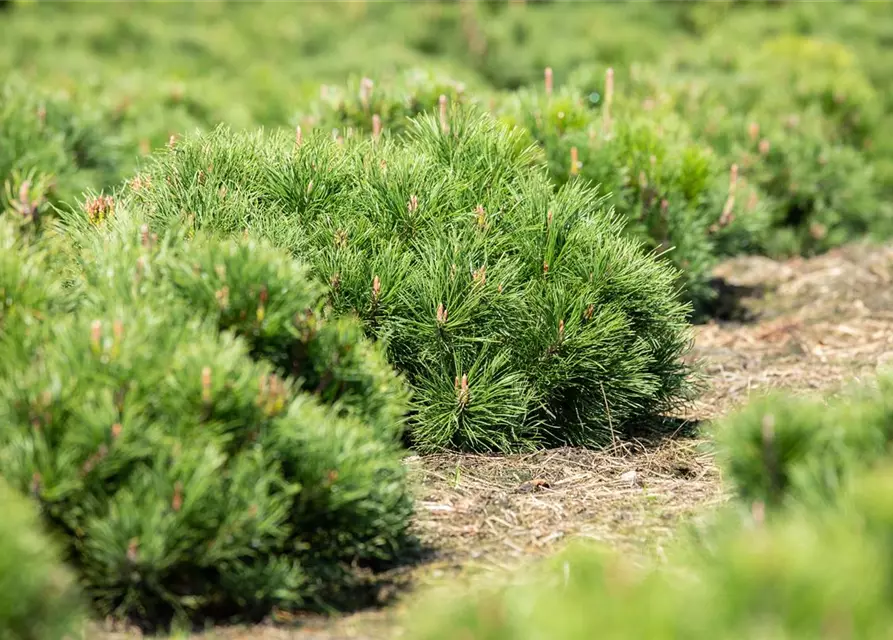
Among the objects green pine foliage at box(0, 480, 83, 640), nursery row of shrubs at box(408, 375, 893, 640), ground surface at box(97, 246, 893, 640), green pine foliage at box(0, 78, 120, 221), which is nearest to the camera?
nursery row of shrubs at box(408, 375, 893, 640)

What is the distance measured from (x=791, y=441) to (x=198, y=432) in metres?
1.29

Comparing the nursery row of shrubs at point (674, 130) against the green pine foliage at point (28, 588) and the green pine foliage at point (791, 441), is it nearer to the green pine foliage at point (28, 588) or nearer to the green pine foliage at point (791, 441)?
the green pine foliage at point (791, 441)

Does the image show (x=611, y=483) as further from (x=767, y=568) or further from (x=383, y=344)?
(x=767, y=568)

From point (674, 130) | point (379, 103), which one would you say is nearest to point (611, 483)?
point (379, 103)

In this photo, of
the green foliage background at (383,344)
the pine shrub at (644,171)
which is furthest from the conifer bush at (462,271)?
the pine shrub at (644,171)

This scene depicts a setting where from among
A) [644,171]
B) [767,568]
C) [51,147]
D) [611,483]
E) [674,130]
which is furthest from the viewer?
[674,130]

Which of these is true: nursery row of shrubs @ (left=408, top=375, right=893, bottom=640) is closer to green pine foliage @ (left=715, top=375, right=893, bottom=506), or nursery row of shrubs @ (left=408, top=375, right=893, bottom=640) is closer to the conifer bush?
green pine foliage @ (left=715, top=375, right=893, bottom=506)

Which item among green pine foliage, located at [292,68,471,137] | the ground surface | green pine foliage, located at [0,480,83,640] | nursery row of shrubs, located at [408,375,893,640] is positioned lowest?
the ground surface

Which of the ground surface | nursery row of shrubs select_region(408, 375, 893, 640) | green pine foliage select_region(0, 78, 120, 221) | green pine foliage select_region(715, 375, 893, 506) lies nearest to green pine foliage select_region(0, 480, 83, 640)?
the ground surface

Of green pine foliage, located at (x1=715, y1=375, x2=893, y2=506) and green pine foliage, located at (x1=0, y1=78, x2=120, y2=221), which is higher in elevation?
green pine foliage, located at (x1=715, y1=375, x2=893, y2=506)

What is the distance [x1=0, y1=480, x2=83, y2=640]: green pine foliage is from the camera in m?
1.92

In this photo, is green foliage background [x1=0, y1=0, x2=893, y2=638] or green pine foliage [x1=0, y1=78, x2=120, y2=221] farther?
green pine foliage [x1=0, y1=78, x2=120, y2=221]

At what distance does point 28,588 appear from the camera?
6.36 ft

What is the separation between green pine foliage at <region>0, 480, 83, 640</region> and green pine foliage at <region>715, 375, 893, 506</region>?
1.39 m
